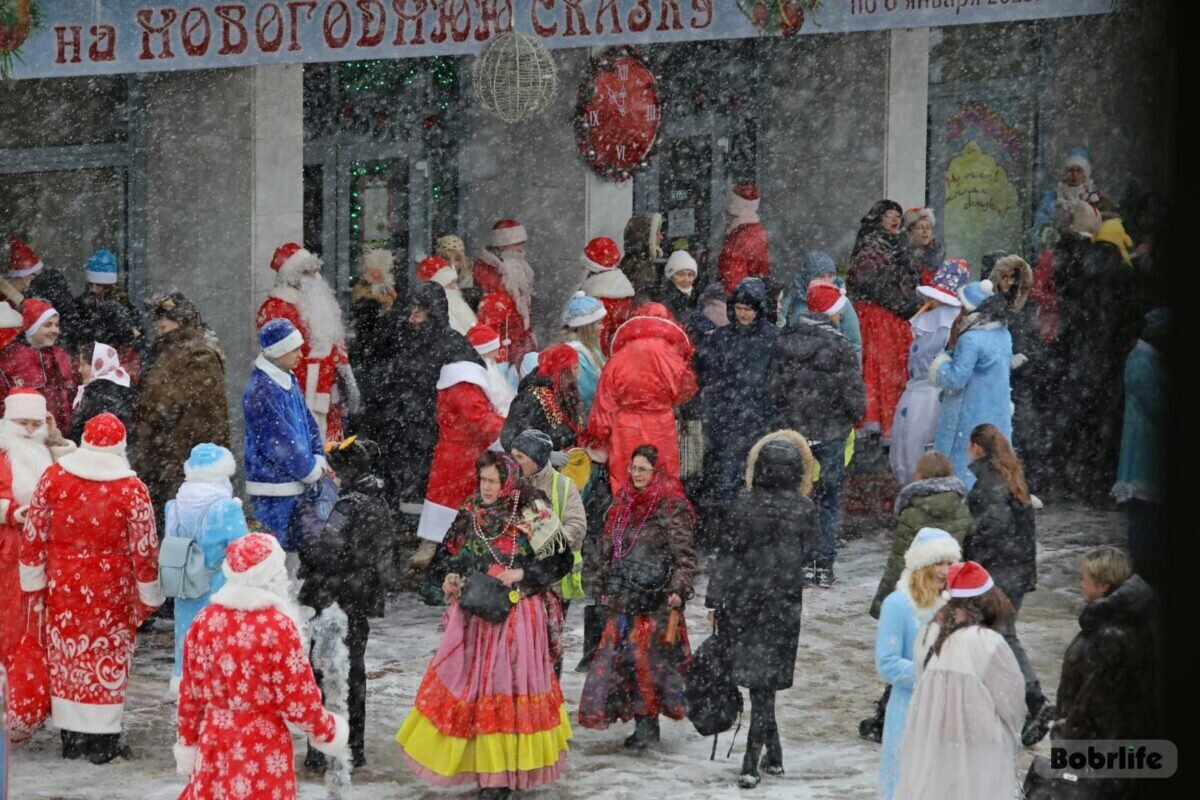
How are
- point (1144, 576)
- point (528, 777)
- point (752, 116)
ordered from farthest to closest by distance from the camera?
point (752, 116) < point (528, 777) < point (1144, 576)

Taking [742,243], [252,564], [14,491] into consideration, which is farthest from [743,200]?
[252,564]

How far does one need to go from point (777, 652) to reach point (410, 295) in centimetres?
405

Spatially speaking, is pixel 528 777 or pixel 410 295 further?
pixel 410 295

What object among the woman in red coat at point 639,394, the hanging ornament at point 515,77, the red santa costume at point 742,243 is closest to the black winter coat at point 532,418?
the woman in red coat at point 639,394

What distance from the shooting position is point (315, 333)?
1282 centimetres

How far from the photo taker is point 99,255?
1373 centimetres

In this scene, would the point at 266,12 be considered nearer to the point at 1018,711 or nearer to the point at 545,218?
the point at 545,218

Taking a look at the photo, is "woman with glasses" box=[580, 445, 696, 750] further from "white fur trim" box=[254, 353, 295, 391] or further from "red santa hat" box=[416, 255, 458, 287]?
"red santa hat" box=[416, 255, 458, 287]

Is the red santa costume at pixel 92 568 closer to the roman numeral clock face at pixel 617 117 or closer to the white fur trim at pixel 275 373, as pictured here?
the white fur trim at pixel 275 373

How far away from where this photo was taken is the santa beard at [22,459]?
9805 millimetres

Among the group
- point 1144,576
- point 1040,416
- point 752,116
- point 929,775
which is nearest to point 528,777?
point 929,775

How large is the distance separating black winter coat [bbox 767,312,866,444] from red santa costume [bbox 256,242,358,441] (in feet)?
8.95

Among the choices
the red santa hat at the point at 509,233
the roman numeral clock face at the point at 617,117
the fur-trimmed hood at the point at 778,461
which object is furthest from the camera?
the roman numeral clock face at the point at 617,117

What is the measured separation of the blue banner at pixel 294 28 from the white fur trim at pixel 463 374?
76.2 inches
